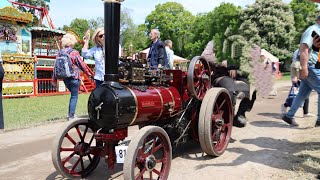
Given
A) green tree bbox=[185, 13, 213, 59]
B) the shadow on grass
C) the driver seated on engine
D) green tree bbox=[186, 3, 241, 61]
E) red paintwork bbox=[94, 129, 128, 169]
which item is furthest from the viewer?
green tree bbox=[185, 13, 213, 59]

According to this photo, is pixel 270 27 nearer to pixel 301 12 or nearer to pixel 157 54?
pixel 301 12

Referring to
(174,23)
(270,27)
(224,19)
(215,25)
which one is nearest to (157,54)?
(270,27)

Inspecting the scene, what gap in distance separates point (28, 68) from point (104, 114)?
13963mm

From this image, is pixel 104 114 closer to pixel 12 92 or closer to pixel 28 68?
pixel 12 92

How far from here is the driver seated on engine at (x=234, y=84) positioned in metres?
5.09

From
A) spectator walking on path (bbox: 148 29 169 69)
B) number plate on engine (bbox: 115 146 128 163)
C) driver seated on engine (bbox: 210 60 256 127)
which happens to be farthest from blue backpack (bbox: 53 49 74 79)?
number plate on engine (bbox: 115 146 128 163)

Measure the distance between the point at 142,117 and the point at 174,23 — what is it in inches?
2151

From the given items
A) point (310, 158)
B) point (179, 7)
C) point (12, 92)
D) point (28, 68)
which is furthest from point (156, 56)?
point (179, 7)

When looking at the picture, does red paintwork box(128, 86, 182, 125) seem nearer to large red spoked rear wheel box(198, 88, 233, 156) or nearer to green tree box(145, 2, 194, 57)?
large red spoked rear wheel box(198, 88, 233, 156)

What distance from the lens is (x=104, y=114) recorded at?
3232 mm

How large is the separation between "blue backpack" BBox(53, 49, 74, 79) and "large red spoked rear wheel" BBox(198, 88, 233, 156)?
2951 millimetres

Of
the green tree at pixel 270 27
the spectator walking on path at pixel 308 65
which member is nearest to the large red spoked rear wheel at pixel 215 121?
the spectator walking on path at pixel 308 65

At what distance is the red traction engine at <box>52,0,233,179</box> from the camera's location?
3.15 meters

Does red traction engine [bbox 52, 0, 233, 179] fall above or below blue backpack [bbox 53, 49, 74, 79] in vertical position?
below
